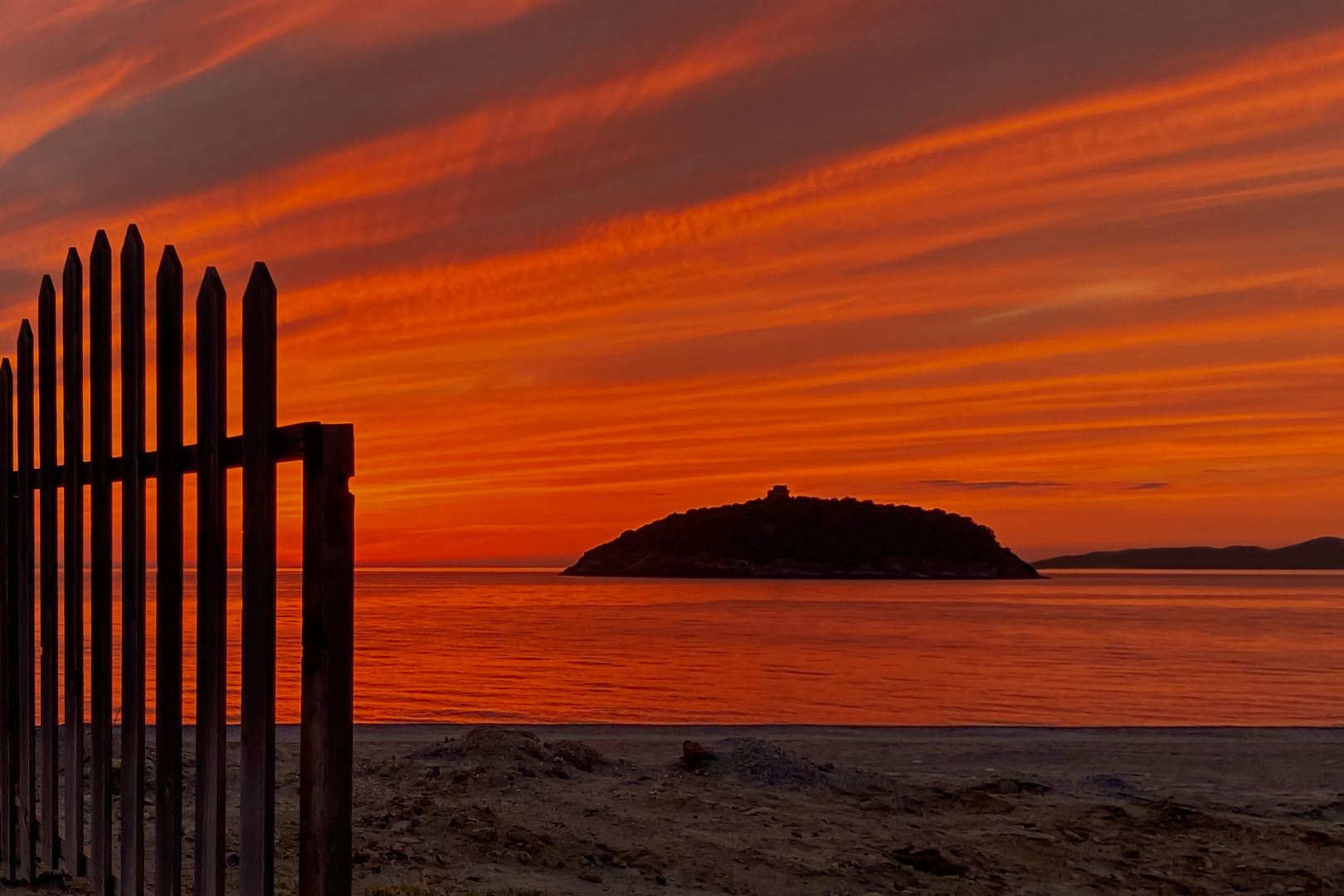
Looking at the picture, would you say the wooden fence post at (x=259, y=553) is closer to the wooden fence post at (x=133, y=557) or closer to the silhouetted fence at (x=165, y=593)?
the silhouetted fence at (x=165, y=593)

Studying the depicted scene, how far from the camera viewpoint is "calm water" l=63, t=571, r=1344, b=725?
22297mm

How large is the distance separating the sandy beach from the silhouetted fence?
192 centimetres

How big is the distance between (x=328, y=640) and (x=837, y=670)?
31191 millimetres

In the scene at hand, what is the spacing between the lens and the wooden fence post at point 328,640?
11.5 ft

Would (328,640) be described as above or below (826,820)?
above

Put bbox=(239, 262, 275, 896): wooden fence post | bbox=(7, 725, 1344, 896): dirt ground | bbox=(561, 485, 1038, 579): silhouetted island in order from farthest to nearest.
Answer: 1. bbox=(561, 485, 1038, 579): silhouetted island
2. bbox=(7, 725, 1344, 896): dirt ground
3. bbox=(239, 262, 275, 896): wooden fence post

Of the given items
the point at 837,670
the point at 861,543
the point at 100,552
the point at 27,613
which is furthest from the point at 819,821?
the point at 861,543

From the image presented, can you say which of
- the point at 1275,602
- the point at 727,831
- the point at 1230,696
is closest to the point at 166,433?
the point at 727,831

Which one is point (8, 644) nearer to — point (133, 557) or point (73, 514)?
point (73, 514)

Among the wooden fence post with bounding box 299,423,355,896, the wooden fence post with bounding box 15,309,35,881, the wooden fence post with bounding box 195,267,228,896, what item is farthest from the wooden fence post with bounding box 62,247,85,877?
the wooden fence post with bounding box 299,423,355,896

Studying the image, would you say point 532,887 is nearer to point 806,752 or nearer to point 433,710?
point 806,752

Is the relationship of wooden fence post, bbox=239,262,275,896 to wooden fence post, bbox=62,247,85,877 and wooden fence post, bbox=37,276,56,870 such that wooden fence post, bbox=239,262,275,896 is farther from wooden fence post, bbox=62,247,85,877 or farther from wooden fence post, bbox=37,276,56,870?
wooden fence post, bbox=37,276,56,870

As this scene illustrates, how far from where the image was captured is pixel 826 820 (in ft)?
29.6

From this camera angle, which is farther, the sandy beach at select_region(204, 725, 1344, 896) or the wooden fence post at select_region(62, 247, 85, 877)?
the sandy beach at select_region(204, 725, 1344, 896)
